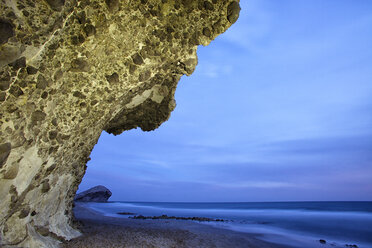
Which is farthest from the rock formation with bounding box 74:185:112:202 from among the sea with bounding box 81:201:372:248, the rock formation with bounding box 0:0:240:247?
the rock formation with bounding box 0:0:240:247

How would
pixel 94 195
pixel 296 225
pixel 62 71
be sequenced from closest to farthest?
pixel 62 71 → pixel 296 225 → pixel 94 195

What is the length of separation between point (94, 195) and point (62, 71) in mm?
29850

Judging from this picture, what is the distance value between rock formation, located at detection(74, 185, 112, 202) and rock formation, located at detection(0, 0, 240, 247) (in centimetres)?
2714

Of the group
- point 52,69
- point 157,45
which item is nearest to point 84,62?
point 52,69

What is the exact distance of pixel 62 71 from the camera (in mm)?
3088

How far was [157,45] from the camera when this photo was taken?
12.2 ft

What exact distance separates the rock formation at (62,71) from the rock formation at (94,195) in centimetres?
2714

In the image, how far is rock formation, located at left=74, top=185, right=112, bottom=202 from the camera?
29.0 m

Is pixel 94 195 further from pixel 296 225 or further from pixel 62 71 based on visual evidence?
pixel 62 71

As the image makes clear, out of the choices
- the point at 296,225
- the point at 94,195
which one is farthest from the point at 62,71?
the point at 94,195

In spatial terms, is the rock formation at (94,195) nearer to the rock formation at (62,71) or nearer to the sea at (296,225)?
the sea at (296,225)

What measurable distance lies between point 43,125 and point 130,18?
1832mm

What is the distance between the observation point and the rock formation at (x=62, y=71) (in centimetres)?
255

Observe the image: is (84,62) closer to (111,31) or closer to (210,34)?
(111,31)
